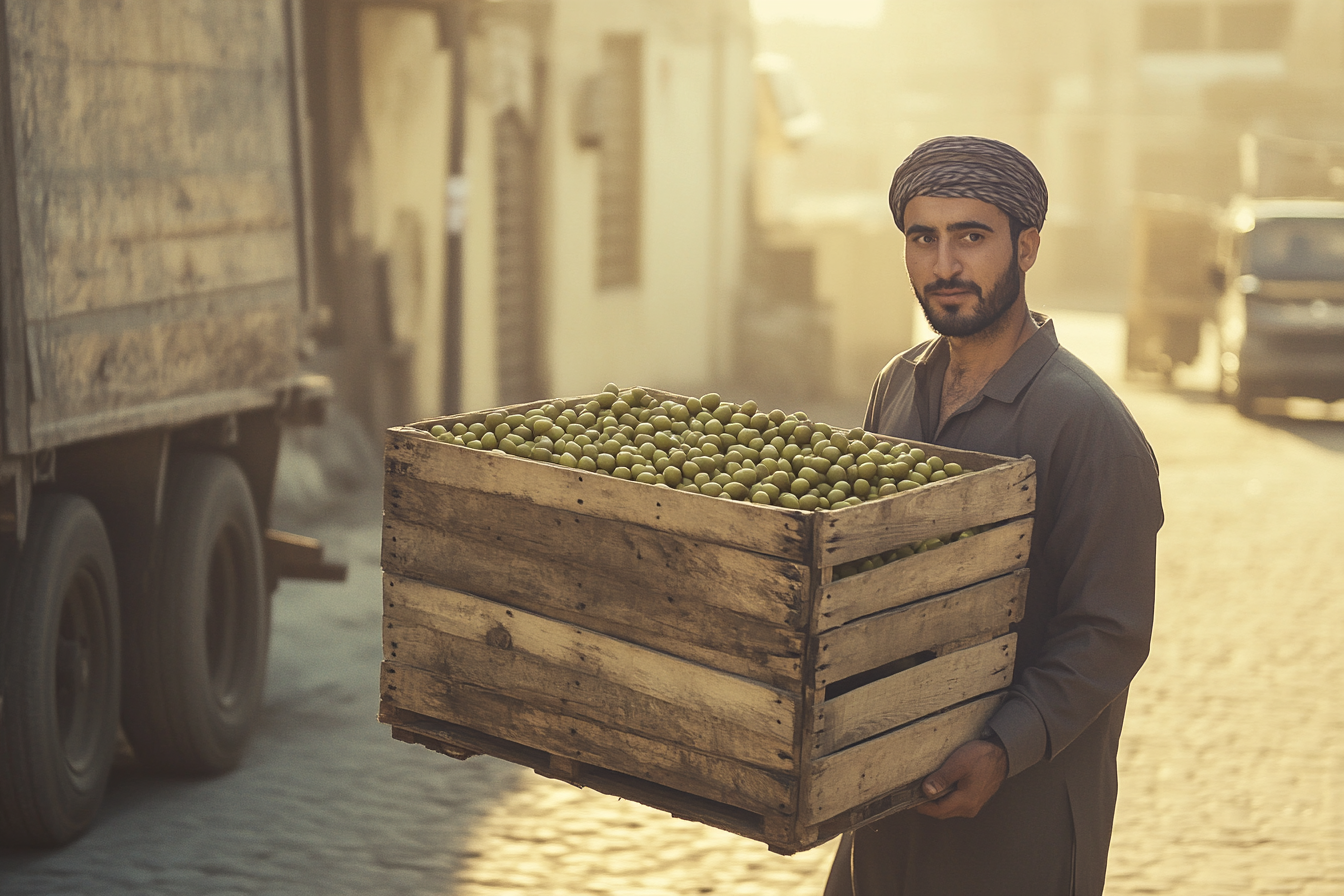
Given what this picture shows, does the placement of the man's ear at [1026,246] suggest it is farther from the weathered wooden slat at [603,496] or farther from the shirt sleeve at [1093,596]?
the weathered wooden slat at [603,496]

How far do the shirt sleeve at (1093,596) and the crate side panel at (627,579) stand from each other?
0.60 meters

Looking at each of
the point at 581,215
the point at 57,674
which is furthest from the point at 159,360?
the point at 581,215

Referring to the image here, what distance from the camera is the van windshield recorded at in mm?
18781

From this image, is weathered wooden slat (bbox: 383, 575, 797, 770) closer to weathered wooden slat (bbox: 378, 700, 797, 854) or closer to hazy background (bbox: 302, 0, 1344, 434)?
weathered wooden slat (bbox: 378, 700, 797, 854)

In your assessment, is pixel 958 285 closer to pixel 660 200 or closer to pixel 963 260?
pixel 963 260

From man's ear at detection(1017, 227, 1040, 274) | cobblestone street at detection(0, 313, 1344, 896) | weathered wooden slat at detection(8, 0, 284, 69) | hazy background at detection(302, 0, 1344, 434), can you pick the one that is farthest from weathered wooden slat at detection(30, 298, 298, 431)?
hazy background at detection(302, 0, 1344, 434)

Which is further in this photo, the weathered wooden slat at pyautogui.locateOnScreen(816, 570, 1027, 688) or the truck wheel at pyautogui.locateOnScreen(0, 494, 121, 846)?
the truck wheel at pyautogui.locateOnScreen(0, 494, 121, 846)

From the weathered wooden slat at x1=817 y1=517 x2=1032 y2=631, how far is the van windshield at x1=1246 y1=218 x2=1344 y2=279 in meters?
16.6

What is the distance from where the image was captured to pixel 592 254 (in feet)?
58.9

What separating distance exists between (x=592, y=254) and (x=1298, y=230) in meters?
7.62

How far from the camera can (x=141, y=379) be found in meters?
6.28

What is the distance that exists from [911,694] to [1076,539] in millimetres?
433

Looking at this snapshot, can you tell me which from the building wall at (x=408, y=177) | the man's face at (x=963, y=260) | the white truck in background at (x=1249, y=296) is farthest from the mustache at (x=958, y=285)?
the white truck in background at (x=1249, y=296)

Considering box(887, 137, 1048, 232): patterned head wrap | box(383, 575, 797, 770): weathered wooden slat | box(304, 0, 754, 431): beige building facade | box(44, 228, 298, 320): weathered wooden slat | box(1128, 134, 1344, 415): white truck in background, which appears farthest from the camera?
box(1128, 134, 1344, 415): white truck in background
